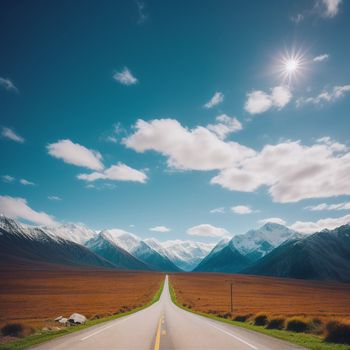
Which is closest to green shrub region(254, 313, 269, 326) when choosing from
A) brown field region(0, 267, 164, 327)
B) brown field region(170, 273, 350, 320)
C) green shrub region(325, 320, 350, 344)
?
brown field region(170, 273, 350, 320)

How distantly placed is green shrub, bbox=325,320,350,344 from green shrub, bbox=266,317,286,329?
5.91 meters

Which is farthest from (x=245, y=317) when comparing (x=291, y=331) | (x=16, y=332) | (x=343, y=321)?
(x=16, y=332)

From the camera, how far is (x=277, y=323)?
22.4m

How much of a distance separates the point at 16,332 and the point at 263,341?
1450cm

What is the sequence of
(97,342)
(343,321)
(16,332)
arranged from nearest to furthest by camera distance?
(97,342), (343,321), (16,332)

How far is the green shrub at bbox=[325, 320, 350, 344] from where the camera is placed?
15508 millimetres

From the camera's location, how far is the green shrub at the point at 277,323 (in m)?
22.0

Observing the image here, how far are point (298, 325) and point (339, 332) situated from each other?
5.03 metres

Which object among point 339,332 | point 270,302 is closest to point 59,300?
point 270,302

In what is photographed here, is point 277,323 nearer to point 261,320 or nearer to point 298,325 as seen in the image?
point 298,325

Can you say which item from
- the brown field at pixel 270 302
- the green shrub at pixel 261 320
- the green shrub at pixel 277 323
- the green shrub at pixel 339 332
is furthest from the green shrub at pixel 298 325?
the green shrub at pixel 261 320

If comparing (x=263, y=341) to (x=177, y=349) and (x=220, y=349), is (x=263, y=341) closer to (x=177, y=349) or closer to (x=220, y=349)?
(x=220, y=349)

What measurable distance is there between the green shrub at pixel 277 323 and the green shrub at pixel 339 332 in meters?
5.91

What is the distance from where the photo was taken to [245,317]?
30.3 meters
